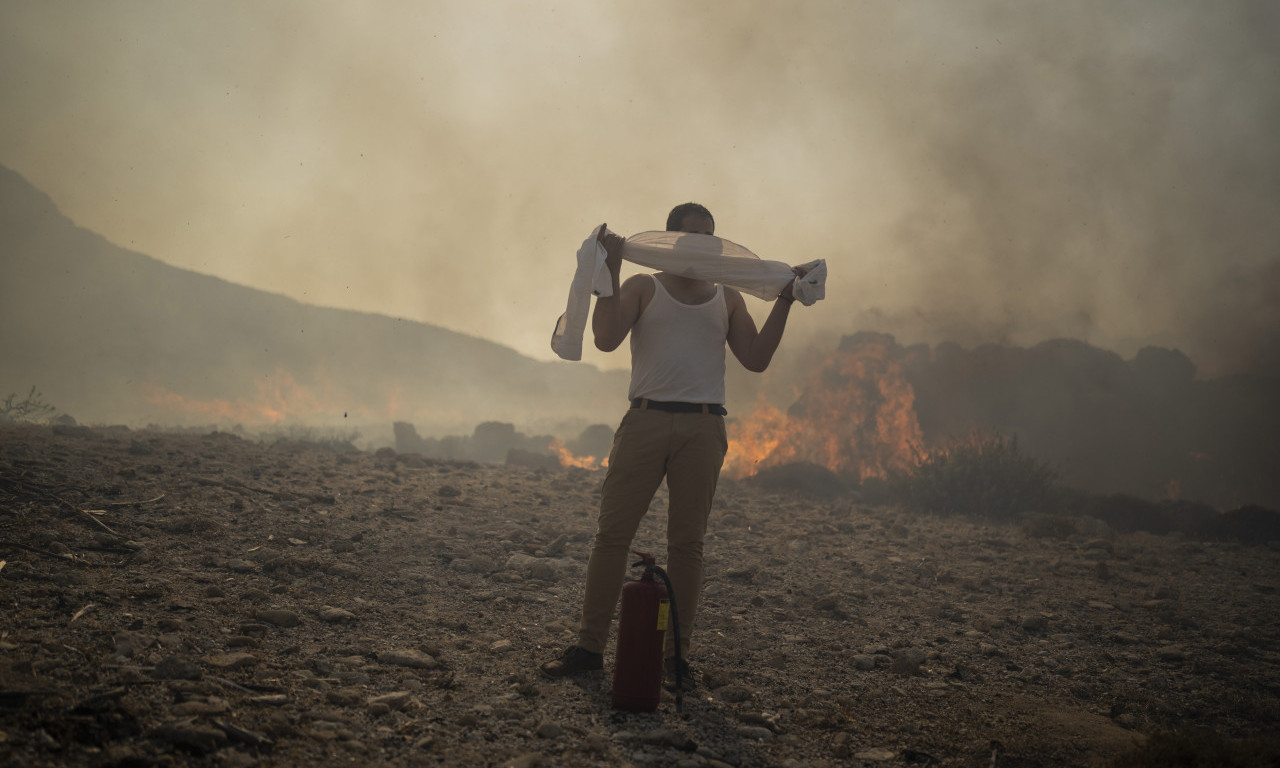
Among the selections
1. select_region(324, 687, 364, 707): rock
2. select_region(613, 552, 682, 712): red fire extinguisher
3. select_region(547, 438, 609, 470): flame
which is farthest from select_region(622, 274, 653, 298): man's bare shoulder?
select_region(547, 438, 609, 470): flame

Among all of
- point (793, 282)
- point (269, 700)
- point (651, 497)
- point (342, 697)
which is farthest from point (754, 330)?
point (269, 700)

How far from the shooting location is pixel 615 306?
11.0ft

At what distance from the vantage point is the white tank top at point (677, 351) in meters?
3.37

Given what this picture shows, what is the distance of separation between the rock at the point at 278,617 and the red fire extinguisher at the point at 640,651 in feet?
6.05

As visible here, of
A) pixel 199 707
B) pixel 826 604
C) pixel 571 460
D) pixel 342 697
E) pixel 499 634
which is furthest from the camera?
pixel 571 460

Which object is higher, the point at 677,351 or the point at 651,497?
the point at 677,351

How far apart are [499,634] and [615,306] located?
2124 millimetres

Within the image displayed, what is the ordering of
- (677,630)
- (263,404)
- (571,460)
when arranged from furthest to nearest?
(263,404) < (571,460) < (677,630)

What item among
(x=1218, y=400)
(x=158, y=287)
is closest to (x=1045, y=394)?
(x=1218, y=400)

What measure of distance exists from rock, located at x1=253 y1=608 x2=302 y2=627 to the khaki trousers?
5.21 feet

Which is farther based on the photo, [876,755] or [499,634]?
[499,634]

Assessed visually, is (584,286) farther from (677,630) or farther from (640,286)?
(677,630)

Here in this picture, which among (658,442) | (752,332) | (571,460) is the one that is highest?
(752,332)

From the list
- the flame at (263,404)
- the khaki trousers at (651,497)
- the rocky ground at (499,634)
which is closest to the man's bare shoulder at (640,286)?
the khaki trousers at (651,497)
